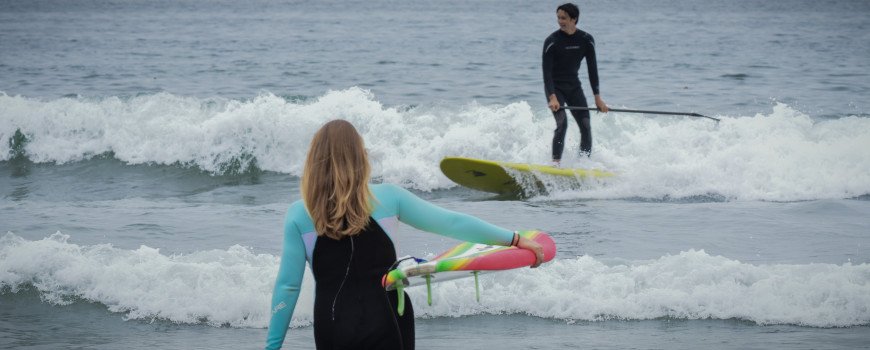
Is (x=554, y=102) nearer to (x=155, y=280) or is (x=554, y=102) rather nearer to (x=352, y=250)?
(x=155, y=280)

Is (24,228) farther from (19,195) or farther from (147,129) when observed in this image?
(147,129)

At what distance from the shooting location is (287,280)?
2.33m

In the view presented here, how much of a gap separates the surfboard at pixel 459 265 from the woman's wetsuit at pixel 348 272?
0.06 metres

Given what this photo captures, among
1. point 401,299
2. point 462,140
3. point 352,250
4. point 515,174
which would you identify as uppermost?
point 352,250

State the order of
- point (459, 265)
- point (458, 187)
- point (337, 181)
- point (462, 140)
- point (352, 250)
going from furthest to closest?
point (462, 140)
point (458, 187)
point (459, 265)
point (352, 250)
point (337, 181)

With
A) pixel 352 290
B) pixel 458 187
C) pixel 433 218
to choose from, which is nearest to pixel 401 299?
pixel 352 290

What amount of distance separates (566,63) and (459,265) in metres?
6.00

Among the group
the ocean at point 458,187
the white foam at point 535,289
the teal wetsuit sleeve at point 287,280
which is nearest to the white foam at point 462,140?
the ocean at point 458,187

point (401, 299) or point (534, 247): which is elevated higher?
point (534, 247)

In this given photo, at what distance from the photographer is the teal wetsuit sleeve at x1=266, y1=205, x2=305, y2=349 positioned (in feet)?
7.59

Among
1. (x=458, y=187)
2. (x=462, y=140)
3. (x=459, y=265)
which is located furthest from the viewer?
(x=462, y=140)

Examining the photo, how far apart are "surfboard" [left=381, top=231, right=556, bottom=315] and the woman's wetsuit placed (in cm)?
6

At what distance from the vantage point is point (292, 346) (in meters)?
4.36

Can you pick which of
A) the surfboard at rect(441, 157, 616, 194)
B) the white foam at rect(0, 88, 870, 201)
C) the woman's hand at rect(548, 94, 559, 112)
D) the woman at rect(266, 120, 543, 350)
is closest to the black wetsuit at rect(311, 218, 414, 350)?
the woman at rect(266, 120, 543, 350)
